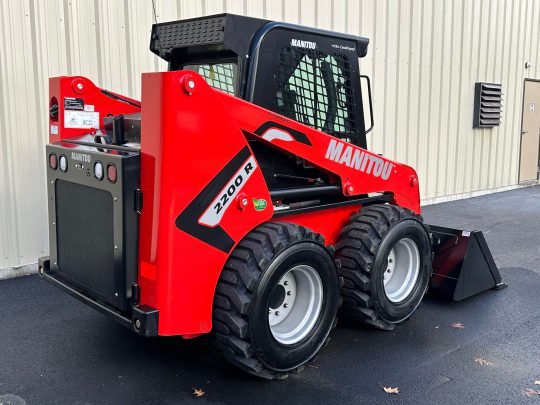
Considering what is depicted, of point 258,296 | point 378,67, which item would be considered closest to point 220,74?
point 258,296

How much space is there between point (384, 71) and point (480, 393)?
6237 mm

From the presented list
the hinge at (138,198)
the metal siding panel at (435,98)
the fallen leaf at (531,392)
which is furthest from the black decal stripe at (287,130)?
the metal siding panel at (435,98)

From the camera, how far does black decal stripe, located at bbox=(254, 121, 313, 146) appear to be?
3285 mm

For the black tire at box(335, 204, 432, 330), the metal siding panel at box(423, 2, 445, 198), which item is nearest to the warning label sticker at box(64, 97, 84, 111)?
the black tire at box(335, 204, 432, 330)

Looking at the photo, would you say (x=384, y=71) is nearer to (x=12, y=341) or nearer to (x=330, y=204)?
(x=330, y=204)

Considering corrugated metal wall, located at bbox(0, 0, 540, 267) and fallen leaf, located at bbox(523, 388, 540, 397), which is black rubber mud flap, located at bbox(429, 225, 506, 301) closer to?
fallen leaf, located at bbox(523, 388, 540, 397)

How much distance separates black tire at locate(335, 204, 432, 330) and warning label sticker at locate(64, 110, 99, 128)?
2030 millimetres

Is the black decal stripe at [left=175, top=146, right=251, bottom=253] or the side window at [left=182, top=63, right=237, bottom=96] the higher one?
the side window at [left=182, top=63, right=237, bottom=96]

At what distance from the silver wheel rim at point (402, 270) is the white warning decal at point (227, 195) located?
5.25 feet

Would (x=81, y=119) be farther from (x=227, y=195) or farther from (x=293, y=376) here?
(x=293, y=376)

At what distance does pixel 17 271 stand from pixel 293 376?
3.30 meters

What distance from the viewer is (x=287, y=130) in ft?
11.3

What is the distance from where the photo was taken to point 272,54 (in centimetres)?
351

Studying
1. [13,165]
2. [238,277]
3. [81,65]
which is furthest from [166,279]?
[81,65]
